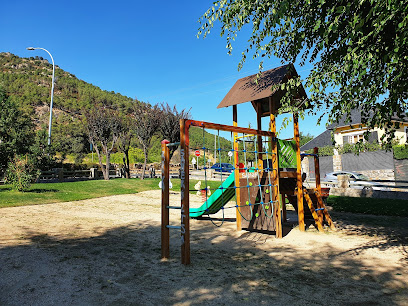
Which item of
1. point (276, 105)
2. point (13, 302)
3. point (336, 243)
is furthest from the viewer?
point (276, 105)

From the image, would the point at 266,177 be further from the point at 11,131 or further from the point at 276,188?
the point at 11,131

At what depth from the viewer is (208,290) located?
362 cm

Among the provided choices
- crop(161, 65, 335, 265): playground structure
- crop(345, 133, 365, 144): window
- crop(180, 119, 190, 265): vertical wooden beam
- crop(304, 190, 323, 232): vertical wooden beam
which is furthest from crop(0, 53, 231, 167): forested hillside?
crop(180, 119, 190, 265): vertical wooden beam

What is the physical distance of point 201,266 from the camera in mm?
4605

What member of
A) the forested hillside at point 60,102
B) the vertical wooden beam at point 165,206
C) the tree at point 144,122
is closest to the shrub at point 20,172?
the vertical wooden beam at point 165,206

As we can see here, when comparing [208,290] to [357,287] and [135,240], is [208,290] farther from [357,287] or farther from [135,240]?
[135,240]

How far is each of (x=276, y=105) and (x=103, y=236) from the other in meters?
5.67

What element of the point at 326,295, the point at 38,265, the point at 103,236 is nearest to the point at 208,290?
the point at 326,295

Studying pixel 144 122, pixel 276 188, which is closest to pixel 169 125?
pixel 144 122

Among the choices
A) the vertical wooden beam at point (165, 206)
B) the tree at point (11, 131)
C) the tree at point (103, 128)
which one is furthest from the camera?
the tree at point (103, 128)

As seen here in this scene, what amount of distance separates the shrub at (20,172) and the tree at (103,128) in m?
11.7

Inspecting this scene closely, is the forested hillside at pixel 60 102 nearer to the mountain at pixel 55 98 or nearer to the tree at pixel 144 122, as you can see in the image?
the mountain at pixel 55 98

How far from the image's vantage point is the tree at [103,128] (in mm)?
25938

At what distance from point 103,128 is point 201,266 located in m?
23.9
